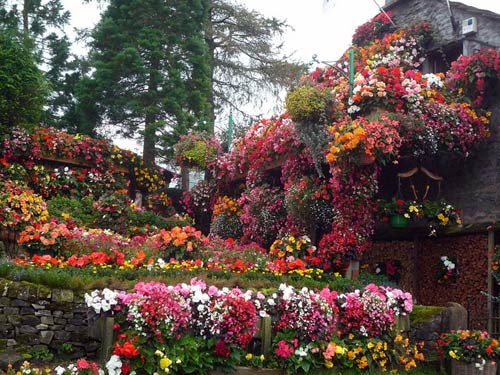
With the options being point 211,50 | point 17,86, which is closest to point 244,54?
point 211,50

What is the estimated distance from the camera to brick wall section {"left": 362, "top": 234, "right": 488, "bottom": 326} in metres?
10.5

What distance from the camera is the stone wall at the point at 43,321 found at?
282 inches

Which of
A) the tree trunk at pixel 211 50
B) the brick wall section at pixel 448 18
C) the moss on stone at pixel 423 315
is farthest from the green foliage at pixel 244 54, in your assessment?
the moss on stone at pixel 423 315

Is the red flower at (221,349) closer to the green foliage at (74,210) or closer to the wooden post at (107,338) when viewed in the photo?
the wooden post at (107,338)

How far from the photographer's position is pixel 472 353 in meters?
8.01

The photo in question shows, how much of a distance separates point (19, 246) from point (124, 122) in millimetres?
9814

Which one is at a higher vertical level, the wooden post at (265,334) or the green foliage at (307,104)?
the green foliage at (307,104)

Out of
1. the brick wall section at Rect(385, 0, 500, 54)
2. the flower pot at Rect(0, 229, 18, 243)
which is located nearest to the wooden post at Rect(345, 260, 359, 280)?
the brick wall section at Rect(385, 0, 500, 54)

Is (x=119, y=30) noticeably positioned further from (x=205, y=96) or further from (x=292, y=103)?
(x=292, y=103)

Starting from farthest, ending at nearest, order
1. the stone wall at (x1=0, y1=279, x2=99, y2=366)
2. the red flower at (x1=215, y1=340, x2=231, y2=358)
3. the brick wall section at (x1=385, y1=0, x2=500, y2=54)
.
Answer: the brick wall section at (x1=385, y1=0, x2=500, y2=54)
the stone wall at (x1=0, y1=279, x2=99, y2=366)
the red flower at (x1=215, y1=340, x2=231, y2=358)

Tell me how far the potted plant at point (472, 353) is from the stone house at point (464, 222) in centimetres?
133

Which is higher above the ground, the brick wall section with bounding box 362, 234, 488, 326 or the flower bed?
the brick wall section with bounding box 362, 234, 488, 326

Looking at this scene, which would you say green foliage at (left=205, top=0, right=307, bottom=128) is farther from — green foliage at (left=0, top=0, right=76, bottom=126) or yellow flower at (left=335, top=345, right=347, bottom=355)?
yellow flower at (left=335, top=345, right=347, bottom=355)

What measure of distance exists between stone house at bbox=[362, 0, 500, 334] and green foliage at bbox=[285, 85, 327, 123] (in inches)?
83.8
